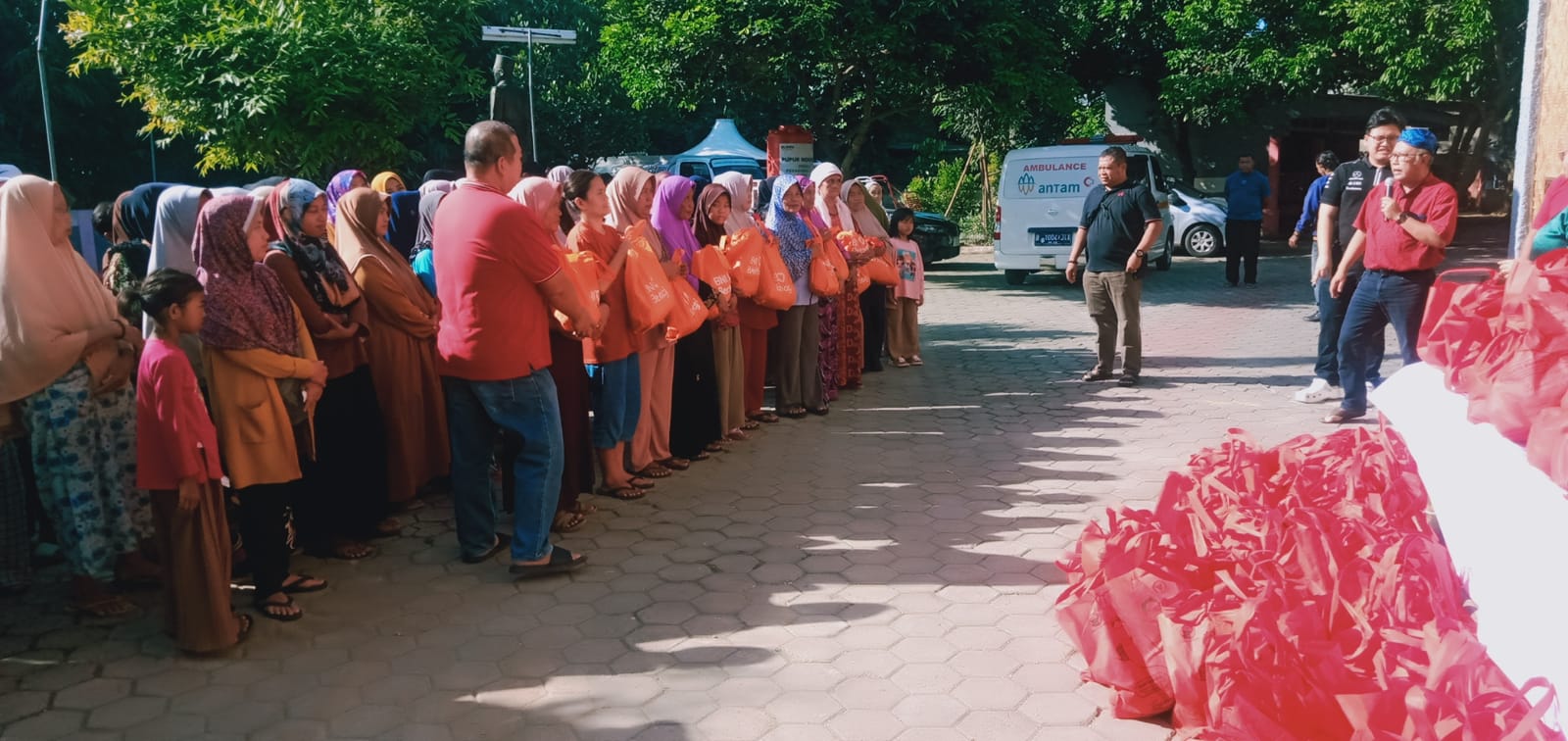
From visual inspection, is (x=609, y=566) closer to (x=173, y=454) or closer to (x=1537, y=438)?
(x=173, y=454)

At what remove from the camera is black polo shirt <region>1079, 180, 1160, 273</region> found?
9.02 m

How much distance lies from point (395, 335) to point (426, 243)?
0.84 meters

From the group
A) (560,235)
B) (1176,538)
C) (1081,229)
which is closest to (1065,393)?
(1081,229)

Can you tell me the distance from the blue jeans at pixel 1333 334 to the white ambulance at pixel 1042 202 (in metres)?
7.33

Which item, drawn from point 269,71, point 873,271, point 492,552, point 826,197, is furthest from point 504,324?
point 269,71

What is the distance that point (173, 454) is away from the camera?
13.2 feet

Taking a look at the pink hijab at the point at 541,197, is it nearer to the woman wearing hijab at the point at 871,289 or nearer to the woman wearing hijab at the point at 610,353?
the woman wearing hijab at the point at 610,353

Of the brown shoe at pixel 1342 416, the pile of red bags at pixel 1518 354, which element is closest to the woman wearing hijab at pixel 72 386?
the pile of red bags at pixel 1518 354

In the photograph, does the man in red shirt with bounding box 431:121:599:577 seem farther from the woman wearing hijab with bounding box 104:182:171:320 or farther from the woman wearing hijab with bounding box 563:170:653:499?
the woman wearing hijab with bounding box 104:182:171:320

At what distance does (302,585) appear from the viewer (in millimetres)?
4867

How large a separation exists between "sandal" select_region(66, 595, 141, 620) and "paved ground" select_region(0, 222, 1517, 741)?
8 cm

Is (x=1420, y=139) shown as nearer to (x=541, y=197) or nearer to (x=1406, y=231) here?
(x=1406, y=231)

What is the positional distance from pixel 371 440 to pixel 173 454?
1.43 metres

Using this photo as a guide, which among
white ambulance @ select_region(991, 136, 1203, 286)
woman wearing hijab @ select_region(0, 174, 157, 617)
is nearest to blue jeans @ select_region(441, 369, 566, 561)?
woman wearing hijab @ select_region(0, 174, 157, 617)
